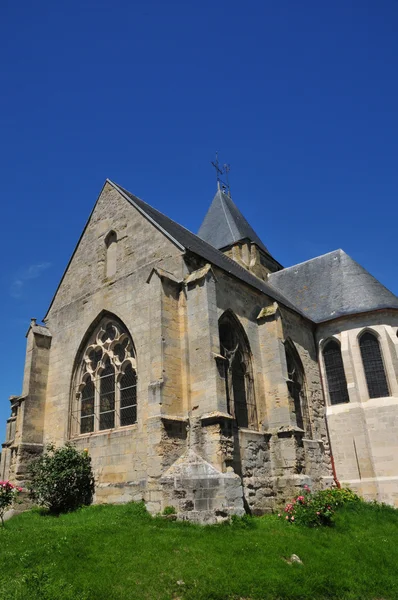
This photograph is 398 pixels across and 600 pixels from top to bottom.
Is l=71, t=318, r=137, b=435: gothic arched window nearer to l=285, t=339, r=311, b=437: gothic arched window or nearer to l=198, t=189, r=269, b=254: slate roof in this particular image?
l=285, t=339, r=311, b=437: gothic arched window

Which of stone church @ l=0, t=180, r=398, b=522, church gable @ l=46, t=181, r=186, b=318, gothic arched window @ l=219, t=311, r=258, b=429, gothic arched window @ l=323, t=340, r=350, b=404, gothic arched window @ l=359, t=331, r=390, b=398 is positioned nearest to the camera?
stone church @ l=0, t=180, r=398, b=522

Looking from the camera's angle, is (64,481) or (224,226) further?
(224,226)

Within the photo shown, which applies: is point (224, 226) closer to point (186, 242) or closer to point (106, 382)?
point (186, 242)

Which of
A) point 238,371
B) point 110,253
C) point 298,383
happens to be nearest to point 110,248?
point 110,253

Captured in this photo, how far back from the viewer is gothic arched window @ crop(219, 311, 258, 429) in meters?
12.7

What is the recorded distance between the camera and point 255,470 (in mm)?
12008

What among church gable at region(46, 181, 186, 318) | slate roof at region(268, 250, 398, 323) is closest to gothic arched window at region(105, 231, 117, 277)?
church gable at region(46, 181, 186, 318)

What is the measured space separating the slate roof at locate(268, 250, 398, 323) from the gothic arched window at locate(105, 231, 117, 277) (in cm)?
781

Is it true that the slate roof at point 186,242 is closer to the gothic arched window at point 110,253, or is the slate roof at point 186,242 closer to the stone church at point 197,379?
the stone church at point 197,379

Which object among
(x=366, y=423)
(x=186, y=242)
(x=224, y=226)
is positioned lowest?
(x=366, y=423)

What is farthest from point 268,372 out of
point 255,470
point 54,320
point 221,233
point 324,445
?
point 221,233

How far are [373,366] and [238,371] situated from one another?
5.62 meters

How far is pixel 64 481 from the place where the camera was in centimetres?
1189

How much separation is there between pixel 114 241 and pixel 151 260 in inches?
95.0
